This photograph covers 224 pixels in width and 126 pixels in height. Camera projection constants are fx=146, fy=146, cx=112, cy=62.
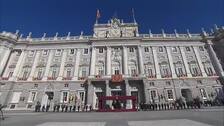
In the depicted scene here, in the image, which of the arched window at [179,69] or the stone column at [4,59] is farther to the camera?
the stone column at [4,59]

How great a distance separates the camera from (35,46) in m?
40.4

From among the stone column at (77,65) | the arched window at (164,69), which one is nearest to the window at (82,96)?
the stone column at (77,65)

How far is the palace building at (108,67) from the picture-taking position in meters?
33.1

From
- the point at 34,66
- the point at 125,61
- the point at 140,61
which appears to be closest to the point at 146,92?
the point at 140,61

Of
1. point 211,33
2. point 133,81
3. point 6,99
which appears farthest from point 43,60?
point 211,33

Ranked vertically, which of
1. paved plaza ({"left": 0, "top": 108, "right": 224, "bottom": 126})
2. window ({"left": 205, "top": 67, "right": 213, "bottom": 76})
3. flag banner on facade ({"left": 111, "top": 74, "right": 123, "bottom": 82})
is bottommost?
paved plaza ({"left": 0, "top": 108, "right": 224, "bottom": 126})

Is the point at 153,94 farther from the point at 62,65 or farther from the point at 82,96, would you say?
the point at 62,65

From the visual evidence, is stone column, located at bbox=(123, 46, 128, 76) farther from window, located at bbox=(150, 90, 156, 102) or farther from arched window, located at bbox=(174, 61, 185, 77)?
arched window, located at bbox=(174, 61, 185, 77)

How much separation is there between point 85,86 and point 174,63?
899 inches

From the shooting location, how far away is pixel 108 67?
118 feet

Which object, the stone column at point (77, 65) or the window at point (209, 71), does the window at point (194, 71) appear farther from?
the stone column at point (77, 65)

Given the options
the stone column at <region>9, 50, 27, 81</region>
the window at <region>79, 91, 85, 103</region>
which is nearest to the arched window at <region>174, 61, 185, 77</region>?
the window at <region>79, 91, 85, 103</region>

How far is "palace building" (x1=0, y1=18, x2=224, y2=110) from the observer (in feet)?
109

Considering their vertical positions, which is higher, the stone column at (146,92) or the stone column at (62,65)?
the stone column at (62,65)
